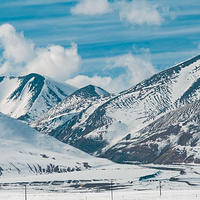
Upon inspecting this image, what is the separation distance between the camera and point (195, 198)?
183500mm

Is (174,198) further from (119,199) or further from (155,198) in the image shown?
(119,199)

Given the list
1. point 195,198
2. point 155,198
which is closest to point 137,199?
point 155,198

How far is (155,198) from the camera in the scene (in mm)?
188875

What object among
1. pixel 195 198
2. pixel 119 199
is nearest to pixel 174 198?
pixel 195 198

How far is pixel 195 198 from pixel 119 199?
81.4ft

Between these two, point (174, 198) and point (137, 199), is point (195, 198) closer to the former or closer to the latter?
point (174, 198)

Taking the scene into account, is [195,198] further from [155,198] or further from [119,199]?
[119,199]

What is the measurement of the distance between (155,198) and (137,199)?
18.6ft

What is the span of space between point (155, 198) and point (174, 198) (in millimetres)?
6871

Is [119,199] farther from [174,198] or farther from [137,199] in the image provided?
[174,198]

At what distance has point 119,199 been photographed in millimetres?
195375

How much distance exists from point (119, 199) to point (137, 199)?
6.98 metres

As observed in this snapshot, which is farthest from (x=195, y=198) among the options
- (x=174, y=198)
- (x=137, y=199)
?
(x=137, y=199)

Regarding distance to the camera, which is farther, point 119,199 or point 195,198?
point 119,199
